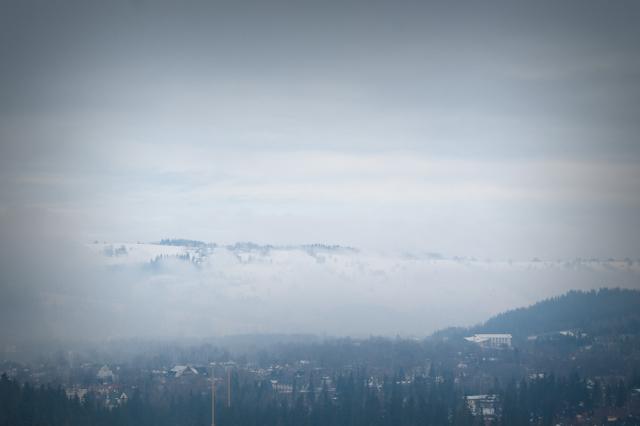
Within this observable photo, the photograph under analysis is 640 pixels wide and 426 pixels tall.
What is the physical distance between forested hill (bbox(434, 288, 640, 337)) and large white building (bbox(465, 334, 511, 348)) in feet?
6.07

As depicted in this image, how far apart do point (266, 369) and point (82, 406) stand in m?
18.9

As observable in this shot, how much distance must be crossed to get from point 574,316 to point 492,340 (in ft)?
23.3

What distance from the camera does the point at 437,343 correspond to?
2717 inches

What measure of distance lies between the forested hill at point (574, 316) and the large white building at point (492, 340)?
6.07ft

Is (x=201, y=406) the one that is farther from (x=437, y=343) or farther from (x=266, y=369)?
(x=437, y=343)

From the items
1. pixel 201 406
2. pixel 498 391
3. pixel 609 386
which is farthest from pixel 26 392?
pixel 609 386

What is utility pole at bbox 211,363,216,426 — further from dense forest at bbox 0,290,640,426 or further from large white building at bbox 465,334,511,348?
large white building at bbox 465,334,511,348

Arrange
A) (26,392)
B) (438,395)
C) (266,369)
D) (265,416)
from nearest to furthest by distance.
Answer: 1. (26,392)
2. (265,416)
3. (438,395)
4. (266,369)

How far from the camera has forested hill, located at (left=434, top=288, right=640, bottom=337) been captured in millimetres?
70312

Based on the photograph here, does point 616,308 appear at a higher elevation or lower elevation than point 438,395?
higher

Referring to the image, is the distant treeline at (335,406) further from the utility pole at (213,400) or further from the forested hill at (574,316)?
the forested hill at (574,316)

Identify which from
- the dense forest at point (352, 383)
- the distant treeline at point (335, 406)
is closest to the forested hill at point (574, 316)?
the dense forest at point (352, 383)

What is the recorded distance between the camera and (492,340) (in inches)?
2879

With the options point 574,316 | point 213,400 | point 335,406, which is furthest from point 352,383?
point 574,316
